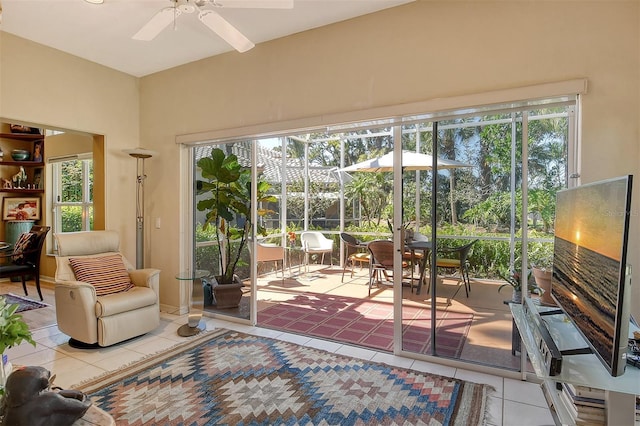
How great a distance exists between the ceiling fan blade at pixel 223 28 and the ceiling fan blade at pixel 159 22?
7.8 inches

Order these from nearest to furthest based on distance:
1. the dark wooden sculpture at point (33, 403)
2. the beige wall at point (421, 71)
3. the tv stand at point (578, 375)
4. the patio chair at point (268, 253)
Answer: the dark wooden sculpture at point (33, 403) → the tv stand at point (578, 375) → the beige wall at point (421, 71) → the patio chair at point (268, 253)

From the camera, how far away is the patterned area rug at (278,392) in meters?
2.17

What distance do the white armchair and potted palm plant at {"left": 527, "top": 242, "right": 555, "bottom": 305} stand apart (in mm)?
3527

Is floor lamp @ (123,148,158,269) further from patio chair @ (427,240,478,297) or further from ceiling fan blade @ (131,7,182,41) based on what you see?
patio chair @ (427,240,478,297)

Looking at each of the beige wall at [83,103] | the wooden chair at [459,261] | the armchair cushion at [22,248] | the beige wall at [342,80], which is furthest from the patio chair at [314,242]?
the armchair cushion at [22,248]

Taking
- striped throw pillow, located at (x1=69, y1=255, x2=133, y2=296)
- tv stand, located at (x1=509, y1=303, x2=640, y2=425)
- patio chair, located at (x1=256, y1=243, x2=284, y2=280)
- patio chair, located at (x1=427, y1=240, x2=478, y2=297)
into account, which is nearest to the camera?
tv stand, located at (x1=509, y1=303, x2=640, y2=425)

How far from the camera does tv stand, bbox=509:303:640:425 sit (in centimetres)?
133

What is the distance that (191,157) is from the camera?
14.6 feet

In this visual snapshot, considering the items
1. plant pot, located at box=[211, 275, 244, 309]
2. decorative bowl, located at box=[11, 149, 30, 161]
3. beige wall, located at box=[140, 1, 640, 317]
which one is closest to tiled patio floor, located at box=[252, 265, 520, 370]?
beige wall, located at box=[140, 1, 640, 317]

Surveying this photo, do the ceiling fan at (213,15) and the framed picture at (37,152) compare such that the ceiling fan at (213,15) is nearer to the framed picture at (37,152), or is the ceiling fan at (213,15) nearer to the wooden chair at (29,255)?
the wooden chair at (29,255)

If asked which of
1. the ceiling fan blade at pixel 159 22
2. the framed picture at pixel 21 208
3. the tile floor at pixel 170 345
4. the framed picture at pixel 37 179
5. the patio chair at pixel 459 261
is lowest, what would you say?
the tile floor at pixel 170 345

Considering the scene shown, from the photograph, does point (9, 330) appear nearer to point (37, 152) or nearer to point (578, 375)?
point (578, 375)

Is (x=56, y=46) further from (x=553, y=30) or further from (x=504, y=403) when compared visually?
(x=504, y=403)

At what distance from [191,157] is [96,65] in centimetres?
155
